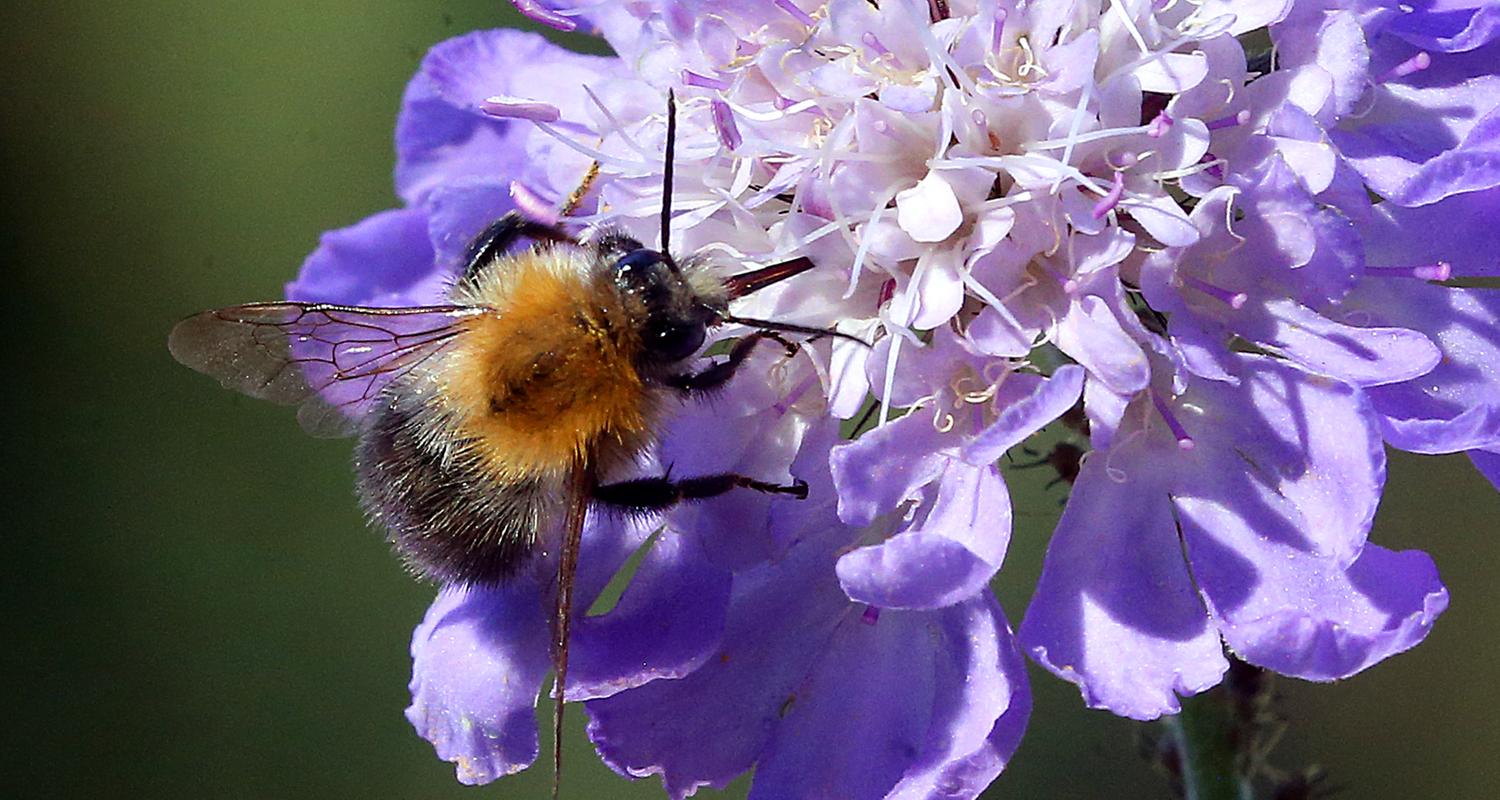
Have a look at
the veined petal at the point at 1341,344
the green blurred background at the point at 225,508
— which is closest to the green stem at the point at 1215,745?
the veined petal at the point at 1341,344

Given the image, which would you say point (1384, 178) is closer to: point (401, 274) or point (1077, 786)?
point (401, 274)

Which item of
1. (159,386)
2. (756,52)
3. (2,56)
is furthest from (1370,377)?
(2,56)

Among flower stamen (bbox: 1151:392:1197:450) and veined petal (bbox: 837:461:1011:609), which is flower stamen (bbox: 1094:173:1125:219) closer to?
flower stamen (bbox: 1151:392:1197:450)

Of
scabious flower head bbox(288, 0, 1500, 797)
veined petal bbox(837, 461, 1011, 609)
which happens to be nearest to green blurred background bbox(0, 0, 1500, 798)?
scabious flower head bbox(288, 0, 1500, 797)

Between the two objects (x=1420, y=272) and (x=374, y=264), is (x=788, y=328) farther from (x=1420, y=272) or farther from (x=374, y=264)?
(x=374, y=264)

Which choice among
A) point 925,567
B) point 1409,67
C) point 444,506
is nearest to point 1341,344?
point 1409,67
